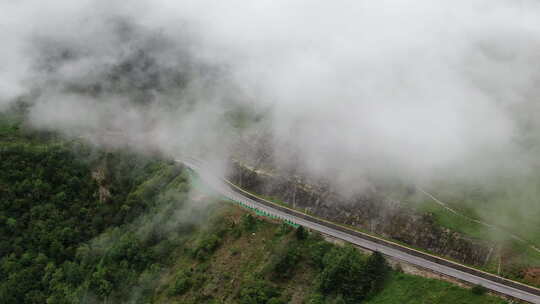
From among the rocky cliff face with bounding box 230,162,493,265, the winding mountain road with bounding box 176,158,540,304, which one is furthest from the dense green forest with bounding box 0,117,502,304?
the rocky cliff face with bounding box 230,162,493,265

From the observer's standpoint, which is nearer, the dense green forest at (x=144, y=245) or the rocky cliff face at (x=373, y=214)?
the rocky cliff face at (x=373, y=214)

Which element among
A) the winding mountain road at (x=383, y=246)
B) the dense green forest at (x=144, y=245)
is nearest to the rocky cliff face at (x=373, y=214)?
the winding mountain road at (x=383, y=246)

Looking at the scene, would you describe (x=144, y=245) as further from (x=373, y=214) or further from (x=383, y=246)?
(x=383, y=246)

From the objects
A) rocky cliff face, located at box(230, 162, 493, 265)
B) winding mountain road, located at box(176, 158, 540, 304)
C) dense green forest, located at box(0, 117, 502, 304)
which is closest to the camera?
winding mountain road, located at box(176, 158, 540, 304)

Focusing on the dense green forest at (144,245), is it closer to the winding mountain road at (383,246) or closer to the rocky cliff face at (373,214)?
the winding mountain road at (383,246)

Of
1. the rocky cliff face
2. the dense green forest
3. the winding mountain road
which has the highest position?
the rocky cliff face

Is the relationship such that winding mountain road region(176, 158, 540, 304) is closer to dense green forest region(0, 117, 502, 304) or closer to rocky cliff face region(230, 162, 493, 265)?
rocky cliff face region(230, 162, 493, 265)
